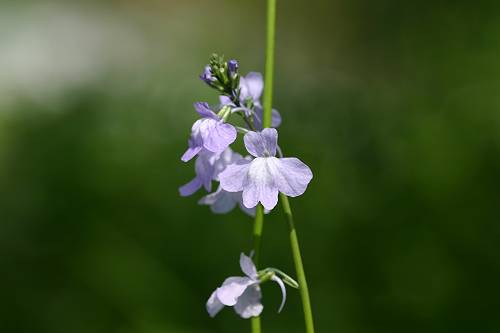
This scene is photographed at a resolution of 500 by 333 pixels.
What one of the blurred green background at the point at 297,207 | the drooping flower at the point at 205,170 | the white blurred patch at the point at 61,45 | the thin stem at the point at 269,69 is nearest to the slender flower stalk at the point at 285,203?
the thin stem at the point at 269,69

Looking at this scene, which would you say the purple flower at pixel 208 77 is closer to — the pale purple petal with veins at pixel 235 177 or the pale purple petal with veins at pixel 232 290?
the pale purple petal with veins at pixel 235 177

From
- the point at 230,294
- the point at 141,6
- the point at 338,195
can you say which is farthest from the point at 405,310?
the point at 141,6

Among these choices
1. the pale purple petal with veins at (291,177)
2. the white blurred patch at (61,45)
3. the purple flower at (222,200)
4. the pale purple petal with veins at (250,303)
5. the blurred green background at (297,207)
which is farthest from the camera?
the white blurred patch at (61,45)

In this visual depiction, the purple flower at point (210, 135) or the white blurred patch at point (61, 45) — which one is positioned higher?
the purple flower at point (210, 135)

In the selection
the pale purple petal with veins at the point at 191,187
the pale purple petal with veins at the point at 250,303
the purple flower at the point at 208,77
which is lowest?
the pale purple petal with veins at the point at 250,303

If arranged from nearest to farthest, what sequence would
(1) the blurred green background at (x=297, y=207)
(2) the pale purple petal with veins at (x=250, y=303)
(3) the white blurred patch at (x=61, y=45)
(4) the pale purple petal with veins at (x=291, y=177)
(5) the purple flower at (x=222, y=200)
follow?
(4) the pale purple petal with veins at (x=291, y=177) → (2) the pale purple petal with veins at (x=250, y=303) → (5) the purple flower at (x=222, y=200) → (1) the blurred green background at (x=297, y=207) → (3) the white blurred patch at (x=61, y=45)

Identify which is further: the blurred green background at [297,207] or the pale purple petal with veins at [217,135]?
the blurred green background at [297,207]
